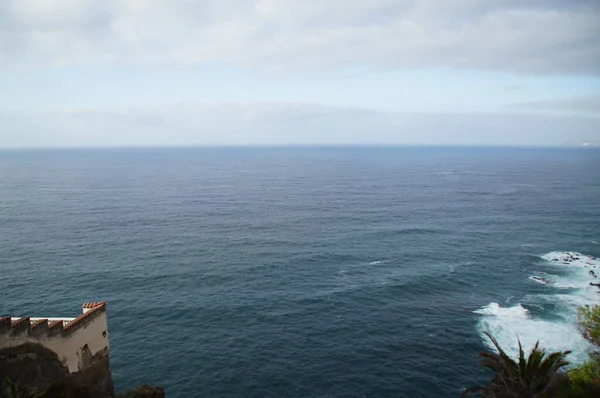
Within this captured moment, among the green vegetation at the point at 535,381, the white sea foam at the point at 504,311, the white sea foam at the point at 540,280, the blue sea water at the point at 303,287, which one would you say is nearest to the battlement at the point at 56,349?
the blue sea water at the point at 303,287

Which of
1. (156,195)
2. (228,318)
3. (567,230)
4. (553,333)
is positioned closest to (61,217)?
(156,195)

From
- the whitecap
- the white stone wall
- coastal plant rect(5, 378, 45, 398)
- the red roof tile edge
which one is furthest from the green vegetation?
the white stone wall

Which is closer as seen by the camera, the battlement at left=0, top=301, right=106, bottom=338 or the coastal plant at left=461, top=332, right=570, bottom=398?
the battlement at left=0, top=301, right=106, bottom=338

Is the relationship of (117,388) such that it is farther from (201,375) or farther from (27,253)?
(27,253)

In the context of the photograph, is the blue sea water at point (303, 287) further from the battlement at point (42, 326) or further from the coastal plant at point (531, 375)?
the coastal plant at point (531, 375)

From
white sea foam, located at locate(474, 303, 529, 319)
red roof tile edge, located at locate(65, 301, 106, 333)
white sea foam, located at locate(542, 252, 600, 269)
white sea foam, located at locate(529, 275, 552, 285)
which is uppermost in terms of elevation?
red roof tile edge, located at locate(65, 301, 106, 333)

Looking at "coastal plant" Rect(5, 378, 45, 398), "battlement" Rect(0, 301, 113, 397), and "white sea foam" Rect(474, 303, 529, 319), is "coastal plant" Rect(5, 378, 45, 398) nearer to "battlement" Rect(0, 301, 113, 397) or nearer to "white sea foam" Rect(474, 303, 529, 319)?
"battlement" Rect(0, 301, 113, 397)

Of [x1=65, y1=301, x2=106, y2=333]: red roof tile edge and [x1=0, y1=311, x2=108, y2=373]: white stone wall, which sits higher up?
[x1=65, y1=301, x2=106, y2=333]: red roof tile edge
